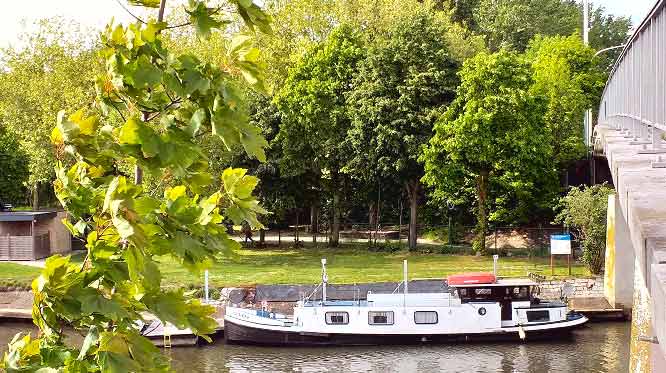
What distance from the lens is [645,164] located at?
13000 mm

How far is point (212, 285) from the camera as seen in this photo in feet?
135

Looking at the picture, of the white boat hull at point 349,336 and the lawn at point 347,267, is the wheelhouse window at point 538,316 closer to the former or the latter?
the white boat hull at point 349,336

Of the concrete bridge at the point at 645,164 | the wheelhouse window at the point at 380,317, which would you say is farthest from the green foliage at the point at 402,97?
the concrete bridge at the point at 645,164

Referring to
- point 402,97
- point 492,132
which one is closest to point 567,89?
point 492,132

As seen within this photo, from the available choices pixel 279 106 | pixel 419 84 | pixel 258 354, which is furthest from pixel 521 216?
pixel 258 354

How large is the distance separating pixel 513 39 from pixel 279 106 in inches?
1395

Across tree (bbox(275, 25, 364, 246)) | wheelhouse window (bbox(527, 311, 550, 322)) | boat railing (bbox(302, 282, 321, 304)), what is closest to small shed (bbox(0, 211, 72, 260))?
tree (bbox(275, 25, 364, 246))

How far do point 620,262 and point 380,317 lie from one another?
963 centimetres

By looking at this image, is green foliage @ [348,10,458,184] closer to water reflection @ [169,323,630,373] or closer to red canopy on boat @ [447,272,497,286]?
red canopy on boat @ [447,272,497,286]

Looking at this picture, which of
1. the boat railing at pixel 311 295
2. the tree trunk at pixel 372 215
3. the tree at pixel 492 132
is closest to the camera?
the boat railing at pixel 311 295

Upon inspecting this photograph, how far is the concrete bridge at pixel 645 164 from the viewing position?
663 cm

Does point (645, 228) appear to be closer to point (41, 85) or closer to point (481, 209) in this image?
point (481, 209)

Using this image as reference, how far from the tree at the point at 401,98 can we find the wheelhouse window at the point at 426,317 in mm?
13971

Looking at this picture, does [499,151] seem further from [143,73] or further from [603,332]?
[143,73]
